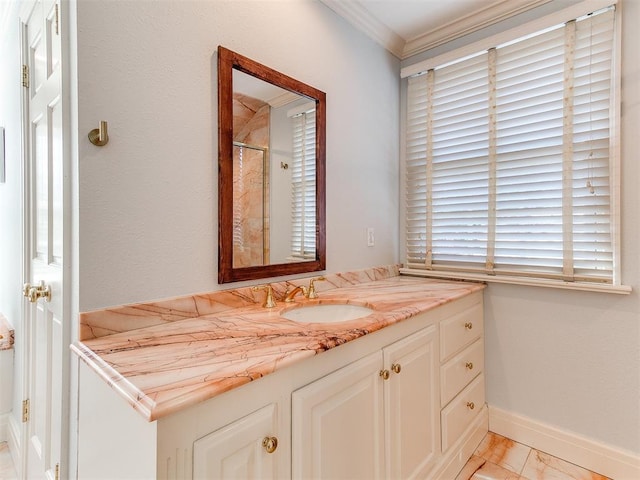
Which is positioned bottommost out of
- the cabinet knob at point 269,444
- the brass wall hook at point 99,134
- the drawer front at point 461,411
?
the drawer front at point 461,411

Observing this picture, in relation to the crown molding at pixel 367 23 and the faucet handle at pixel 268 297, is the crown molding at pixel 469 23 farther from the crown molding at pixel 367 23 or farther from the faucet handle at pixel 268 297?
the faucet handle at pixel 268 297

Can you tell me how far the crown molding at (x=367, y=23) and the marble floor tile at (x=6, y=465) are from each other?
2.88 meters

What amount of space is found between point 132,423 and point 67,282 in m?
0.58

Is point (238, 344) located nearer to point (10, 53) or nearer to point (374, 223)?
point (374, 223)

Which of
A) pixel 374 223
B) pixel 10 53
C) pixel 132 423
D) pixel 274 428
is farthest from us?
pixel 374 223

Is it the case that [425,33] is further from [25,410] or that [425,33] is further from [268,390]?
[25,410]

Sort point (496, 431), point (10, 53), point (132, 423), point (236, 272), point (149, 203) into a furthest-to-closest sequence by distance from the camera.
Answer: point (496, 431)
point (10, 53)
point (236, 272)
point (149, 203)
point (132, 423)

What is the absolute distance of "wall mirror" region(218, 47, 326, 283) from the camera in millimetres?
1357

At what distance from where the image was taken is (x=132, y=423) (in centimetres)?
74

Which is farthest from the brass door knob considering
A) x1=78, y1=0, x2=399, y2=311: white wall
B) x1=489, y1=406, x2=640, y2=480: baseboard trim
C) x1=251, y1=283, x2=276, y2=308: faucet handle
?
x1=489, y1=406, x2=640, y2=480: baseboard trim

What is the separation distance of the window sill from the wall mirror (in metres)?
0.80

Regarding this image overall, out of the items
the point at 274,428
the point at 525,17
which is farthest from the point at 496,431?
the point at 525,17

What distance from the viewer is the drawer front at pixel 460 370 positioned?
1.58 m

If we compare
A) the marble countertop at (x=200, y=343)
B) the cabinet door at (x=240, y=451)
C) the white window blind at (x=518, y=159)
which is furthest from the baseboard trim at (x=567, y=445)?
the cabinet door at (x=240, y=451)
